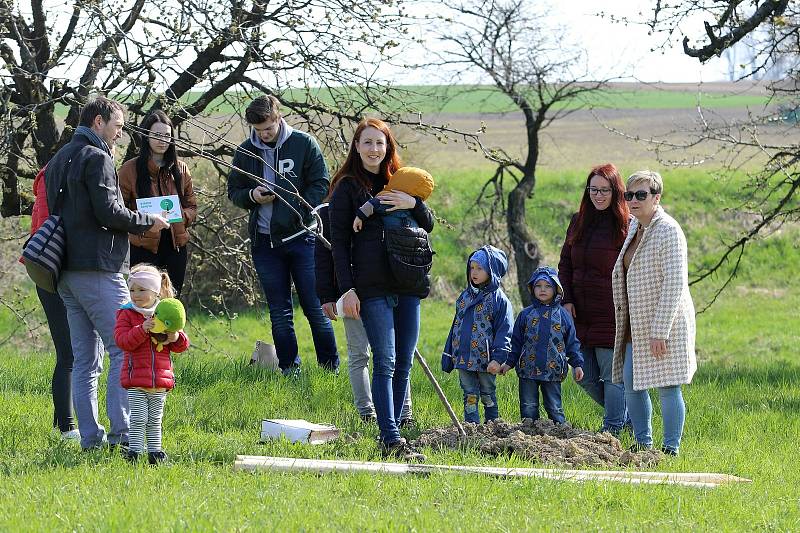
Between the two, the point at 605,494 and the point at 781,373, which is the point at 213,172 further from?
the point at 605,494

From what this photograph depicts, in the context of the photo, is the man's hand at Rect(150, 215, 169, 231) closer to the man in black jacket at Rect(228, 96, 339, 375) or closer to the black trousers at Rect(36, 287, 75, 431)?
the black trousers at Rect(36, 287, 75, 431)

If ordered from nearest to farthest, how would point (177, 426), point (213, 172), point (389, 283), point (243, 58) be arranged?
point (389, 283) → point (177, 426) → point (243, 58) → point (213, 172)

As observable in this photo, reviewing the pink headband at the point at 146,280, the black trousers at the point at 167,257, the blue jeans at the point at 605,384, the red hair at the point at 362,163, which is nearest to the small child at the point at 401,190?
the red hair at the point at 362,163

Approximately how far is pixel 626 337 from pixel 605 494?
1.90m

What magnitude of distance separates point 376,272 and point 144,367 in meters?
1.39

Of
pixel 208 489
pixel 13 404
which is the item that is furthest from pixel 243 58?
pixel 208 489

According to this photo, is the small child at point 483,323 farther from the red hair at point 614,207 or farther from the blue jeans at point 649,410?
the blue jeans at point 649,410

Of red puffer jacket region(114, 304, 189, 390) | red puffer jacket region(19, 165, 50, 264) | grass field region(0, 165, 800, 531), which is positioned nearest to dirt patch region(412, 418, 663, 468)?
grass field region(0, 165, 800, 531)

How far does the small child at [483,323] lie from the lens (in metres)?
7.43

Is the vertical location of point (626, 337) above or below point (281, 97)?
below

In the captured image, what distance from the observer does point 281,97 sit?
11055 mm

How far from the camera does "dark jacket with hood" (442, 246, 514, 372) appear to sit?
743 cm

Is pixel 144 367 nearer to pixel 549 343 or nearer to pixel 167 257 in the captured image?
pixel 167 257

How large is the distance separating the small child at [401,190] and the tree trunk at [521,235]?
1135cm
